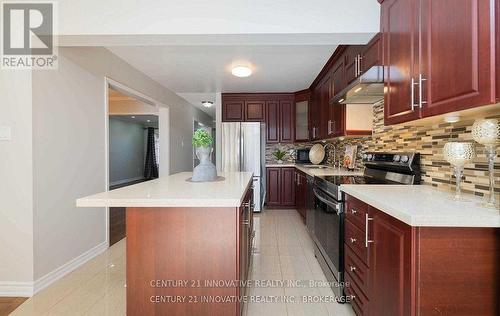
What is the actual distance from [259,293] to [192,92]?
417 cm

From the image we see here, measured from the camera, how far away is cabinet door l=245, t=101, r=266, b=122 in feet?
17.0

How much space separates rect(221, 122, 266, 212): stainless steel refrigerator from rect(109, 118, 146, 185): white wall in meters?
5.37

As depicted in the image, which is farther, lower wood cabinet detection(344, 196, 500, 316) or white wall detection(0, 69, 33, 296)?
white wall detection(0, 69, 33, 296)

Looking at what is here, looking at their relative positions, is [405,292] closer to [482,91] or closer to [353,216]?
[353,216]

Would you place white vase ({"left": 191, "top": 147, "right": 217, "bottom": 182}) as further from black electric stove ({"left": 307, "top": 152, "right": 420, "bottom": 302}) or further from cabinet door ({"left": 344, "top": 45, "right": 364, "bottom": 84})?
cabinet door ({"left": 344, "top": 45, "right": 364, "bottom": 84})

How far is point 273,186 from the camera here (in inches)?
195

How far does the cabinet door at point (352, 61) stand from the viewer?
2410 mm

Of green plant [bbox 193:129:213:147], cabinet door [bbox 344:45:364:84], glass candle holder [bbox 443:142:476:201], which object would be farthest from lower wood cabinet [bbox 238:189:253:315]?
cabinet door [bbox 344:45:364:84]

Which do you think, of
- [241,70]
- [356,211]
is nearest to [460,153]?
[356,211]

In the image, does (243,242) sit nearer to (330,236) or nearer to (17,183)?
(330,236)

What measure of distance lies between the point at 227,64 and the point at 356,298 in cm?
299

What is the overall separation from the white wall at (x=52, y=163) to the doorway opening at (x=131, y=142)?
1.61 feet

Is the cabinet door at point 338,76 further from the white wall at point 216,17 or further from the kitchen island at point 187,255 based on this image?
the kitchen island at point 187,255

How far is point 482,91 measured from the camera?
1024mm
